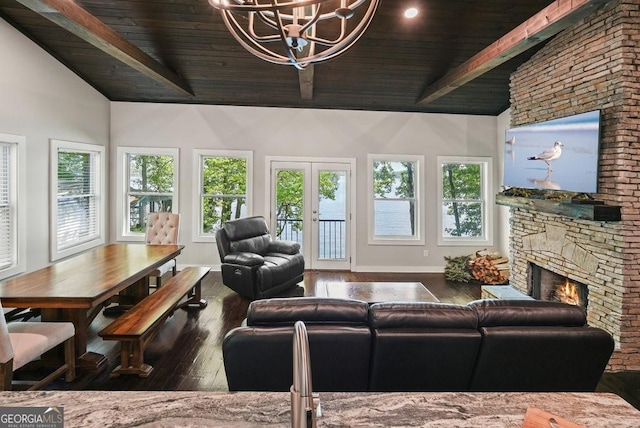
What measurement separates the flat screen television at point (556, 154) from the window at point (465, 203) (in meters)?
1.87

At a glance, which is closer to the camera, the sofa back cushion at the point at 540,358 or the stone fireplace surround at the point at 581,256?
the sofa back cushion at the point at 540,358

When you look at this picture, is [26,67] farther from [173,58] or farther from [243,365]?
[243,365]

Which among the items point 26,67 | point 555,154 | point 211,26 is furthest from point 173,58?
point 555,154

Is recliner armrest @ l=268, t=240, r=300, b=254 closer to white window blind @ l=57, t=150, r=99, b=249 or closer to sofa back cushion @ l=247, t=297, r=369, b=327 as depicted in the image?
white window blind @ l=57, t=150, r=99, b=249

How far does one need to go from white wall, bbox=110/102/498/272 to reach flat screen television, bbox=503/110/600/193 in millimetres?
1868

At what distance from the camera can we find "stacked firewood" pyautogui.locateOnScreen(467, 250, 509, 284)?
611cm

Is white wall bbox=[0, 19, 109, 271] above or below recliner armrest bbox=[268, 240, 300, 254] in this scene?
above

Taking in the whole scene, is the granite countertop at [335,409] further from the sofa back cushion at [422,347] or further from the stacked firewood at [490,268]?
the stacked firewood at [490,268]

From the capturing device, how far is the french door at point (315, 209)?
22.1ft

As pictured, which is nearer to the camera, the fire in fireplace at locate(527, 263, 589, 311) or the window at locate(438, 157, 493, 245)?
the fire in fireplace at locate(527, 263, 589, 311)

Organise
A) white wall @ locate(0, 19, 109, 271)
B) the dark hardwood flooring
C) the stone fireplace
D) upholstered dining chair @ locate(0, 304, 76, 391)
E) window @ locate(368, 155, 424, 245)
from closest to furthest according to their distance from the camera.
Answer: upholstered dining chair @ locate(0, 304, 76, 391) < the dark hardwood flooring < the stone fireplace < white wall @ locate(0, 19, 109, 271) < window @ locate(368, 155, 424, 245)

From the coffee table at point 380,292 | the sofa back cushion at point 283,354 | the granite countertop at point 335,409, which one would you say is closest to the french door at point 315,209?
the coffee table at point 380,292

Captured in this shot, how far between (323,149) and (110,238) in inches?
160

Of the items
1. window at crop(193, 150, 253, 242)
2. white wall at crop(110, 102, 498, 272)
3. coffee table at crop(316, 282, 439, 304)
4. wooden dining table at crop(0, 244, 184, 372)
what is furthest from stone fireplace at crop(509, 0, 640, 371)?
window at crop(193, 150, 253, 242)
